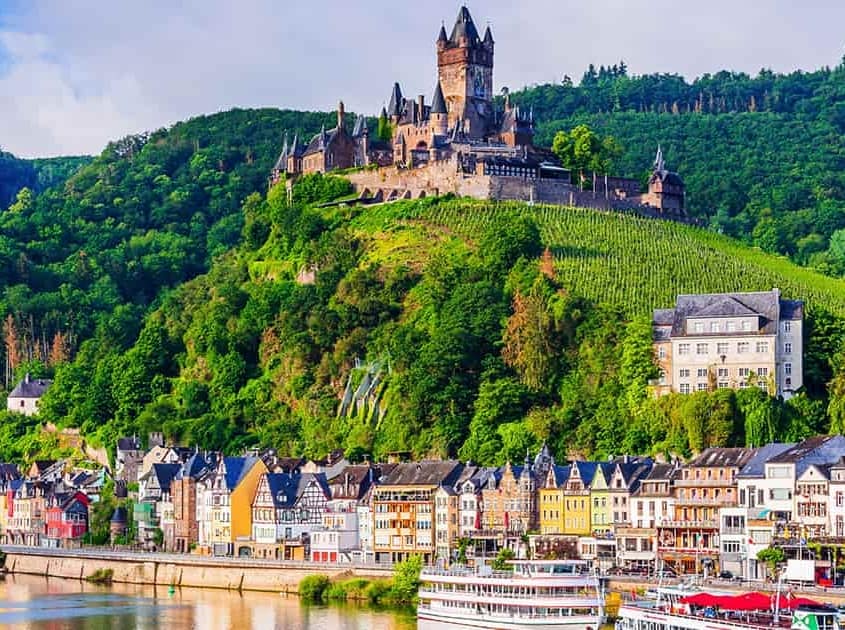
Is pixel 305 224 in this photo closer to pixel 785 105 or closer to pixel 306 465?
pixel 306 465

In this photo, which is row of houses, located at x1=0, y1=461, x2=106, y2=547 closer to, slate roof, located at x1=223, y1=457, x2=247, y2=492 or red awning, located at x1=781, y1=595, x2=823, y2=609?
slate roof, located at x1=223, y1=457, x2=247, y2=492

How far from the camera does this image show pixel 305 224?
129m

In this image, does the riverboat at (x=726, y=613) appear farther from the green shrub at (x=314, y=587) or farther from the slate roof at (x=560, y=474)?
the slate roof at (x=560, y=474)

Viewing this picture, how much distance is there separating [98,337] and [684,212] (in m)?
41.8

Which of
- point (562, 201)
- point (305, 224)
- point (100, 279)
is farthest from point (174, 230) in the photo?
point (562, 201)

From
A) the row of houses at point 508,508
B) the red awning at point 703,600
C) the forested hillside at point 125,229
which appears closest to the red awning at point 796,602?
the red awning at point 703,600

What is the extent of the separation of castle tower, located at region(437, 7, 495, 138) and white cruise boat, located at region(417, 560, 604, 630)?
6554 centimetres

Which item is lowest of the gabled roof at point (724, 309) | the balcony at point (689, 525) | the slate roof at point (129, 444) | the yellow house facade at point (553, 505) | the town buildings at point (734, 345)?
the balcony at point (689, 525)

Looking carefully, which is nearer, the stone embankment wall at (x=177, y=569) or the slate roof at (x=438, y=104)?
the stone embankment wall at (x=177, y=569)

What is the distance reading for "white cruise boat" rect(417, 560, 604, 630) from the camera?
71.1 m

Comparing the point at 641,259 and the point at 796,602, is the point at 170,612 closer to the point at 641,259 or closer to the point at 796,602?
the point at 796,602

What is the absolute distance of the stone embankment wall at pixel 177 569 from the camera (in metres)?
86.1

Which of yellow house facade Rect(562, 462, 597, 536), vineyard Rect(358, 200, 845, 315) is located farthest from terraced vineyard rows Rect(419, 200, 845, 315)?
yellow house facade Rect(562, 462, 597, 536)

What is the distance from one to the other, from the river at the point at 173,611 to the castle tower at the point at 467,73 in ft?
180
